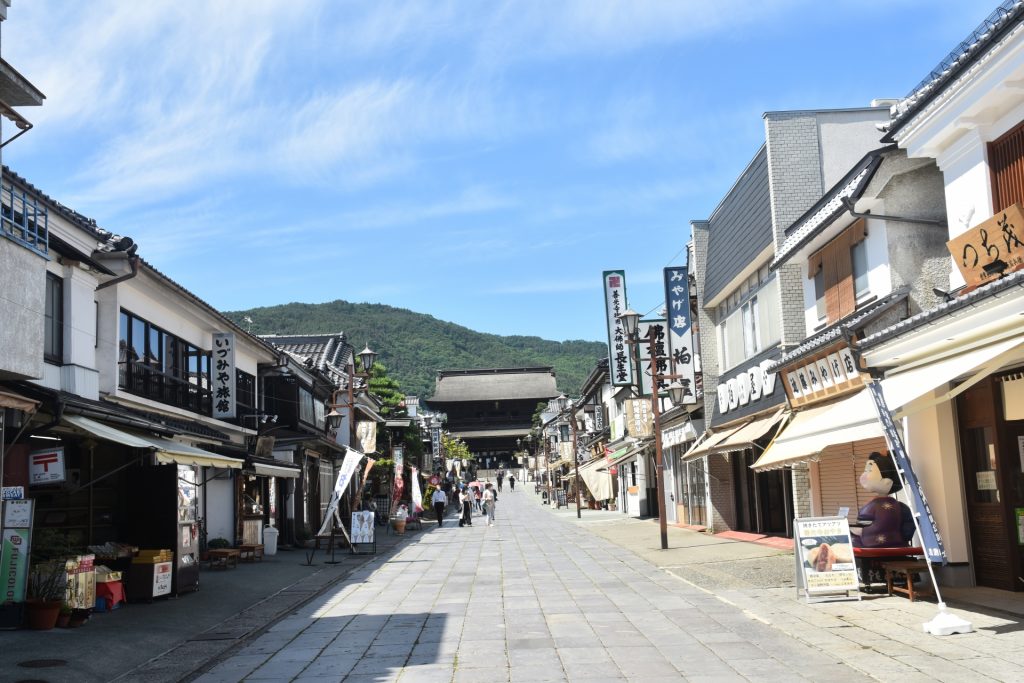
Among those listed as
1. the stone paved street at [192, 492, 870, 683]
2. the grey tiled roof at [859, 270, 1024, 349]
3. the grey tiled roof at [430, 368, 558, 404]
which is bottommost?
the stone paved street at [192, 492, 870, 683]

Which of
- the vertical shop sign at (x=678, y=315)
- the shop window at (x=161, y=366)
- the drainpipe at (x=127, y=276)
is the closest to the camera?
the drainpipe at (x=127, y=276)

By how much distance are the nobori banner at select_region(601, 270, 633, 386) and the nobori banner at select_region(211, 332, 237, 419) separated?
11.9m

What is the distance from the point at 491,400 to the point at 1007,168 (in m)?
92.2

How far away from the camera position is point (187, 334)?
22.5 m

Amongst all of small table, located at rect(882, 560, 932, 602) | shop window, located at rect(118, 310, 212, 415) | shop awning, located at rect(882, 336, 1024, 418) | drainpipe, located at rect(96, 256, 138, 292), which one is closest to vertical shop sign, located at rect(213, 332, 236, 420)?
shop window, located at rect(118, 310, 212, 415)

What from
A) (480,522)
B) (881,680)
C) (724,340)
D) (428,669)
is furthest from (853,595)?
(480,522)

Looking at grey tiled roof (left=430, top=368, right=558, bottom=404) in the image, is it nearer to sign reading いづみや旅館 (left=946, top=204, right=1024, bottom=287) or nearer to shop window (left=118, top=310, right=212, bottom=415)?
shop window (left=118, top=310, right=212, bottom=415)

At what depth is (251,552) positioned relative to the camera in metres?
23.5

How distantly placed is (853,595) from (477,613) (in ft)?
15.7

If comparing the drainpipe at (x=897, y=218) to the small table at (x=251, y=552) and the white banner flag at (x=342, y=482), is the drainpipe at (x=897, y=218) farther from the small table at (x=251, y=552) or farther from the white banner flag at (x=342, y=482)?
the small table at (x=251, y=552)

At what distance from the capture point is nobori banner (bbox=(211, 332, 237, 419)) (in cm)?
2308

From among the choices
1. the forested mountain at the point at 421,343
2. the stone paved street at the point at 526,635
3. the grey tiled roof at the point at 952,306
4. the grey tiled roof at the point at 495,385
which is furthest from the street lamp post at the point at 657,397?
the forested mountain at the point at 421,343

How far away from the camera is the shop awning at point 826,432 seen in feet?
39.0

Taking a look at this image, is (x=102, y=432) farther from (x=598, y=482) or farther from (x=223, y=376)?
(x=598, y=482)
